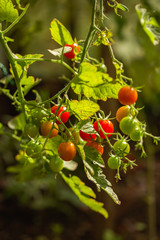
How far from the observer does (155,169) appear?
345cm

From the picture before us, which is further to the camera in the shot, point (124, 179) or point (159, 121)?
point (159, 121)

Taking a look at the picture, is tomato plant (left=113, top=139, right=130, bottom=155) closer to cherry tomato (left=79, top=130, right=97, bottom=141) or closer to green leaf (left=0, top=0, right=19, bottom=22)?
cherry tomato (left=79, top=130, right=97, bottom=141)

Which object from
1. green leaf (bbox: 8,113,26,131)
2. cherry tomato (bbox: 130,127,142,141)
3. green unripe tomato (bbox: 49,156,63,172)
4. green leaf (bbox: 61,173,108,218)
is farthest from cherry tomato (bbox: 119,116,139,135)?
green leaf (bbox: 8,113,26,131)

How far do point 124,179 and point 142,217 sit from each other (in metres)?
0.56

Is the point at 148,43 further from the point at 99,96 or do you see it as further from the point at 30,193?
the point at 30,193

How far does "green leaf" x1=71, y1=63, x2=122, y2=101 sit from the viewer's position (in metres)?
0.49

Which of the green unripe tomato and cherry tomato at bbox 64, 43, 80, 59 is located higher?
cherry tomato at bbox 64, 43, 80, 59

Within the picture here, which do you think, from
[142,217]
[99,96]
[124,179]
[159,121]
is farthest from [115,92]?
[159,121]

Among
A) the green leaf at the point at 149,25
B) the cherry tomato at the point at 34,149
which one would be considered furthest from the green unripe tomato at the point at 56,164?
the green leaf at the point at 149,25

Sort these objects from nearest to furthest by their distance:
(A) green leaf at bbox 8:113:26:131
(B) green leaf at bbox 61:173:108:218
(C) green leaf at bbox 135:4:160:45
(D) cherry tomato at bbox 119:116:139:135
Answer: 1. (C) green leaf at bbox 135:4:160:45
2. (D) cherry tomato at bbox 119:116:139:135
3. (B) green leaf at bbox 61:173:108:218
4. (A) green leaf at bbox 8:113:26:131

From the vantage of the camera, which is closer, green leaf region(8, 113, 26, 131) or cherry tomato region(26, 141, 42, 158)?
cherry tomato region(26, 141, 42, 158)

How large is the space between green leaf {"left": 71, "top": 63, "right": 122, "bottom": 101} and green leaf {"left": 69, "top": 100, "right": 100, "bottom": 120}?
0.02 m

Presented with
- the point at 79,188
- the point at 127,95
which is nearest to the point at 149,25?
the point at 127,95

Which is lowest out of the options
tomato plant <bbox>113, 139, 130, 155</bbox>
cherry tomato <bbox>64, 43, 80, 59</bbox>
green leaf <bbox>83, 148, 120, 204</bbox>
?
green leaf <bbox>83, 148, 120, 204</bbox>
